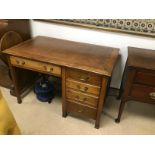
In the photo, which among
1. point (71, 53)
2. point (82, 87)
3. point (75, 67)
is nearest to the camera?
point (75, 67)

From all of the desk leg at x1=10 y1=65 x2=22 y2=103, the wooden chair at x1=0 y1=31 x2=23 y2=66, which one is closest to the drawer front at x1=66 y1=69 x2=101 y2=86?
the desk leg at x1=10 y1=65 x2=22 y2=103

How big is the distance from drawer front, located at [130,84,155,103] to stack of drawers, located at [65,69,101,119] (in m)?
0.33

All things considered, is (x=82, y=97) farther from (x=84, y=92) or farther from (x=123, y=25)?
(x=123, y=25)

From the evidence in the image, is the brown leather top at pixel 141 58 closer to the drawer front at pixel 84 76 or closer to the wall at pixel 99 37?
the wall at pixel 99 37

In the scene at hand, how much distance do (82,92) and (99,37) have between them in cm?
69

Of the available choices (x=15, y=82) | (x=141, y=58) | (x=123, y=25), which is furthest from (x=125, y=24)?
(x=15, y=82)

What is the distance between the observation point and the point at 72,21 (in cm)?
174

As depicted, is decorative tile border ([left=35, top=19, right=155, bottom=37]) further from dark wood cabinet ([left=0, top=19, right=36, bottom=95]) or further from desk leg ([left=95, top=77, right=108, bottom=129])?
desk leg ([left=95, top=77, right=108, bottom=129])

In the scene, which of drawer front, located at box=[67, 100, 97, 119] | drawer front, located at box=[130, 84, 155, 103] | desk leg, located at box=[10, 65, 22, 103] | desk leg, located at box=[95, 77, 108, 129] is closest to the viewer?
desk leg, located at box=[95, 77, 108, 129]

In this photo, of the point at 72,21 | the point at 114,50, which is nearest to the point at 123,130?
the point at 114,50

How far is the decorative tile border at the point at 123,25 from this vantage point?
155 cm

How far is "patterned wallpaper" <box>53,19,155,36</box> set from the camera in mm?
1541

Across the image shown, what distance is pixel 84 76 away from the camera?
51.7 inches

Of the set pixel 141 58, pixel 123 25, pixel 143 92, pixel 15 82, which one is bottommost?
pixel 15 82
